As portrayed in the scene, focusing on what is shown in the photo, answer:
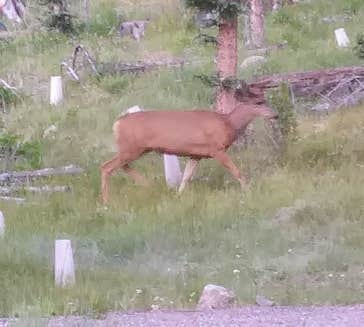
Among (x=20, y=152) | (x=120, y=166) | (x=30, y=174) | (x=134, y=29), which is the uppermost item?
(x=134, y=29)

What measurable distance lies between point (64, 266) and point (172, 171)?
4.95 meters

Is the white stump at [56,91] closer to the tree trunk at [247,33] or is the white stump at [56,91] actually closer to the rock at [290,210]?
the tree trunk at [247,33]

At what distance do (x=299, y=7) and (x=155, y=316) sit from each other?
1936 centimetres

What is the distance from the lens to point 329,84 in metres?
16.7

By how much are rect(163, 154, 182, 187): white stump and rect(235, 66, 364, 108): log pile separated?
239 centimetres

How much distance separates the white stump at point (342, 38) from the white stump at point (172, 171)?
303 inches

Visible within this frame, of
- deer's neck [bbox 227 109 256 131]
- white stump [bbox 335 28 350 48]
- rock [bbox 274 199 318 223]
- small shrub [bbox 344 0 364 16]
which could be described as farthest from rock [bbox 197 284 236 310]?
small shrub [bbox 344 0 364 16]

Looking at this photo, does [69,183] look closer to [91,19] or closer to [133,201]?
[133,201]

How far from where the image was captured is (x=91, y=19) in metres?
25.5

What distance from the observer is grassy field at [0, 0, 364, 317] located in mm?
8523

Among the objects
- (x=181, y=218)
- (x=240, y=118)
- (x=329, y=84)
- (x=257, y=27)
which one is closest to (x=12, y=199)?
(x=181, y=218)

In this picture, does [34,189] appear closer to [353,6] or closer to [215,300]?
[215,300]

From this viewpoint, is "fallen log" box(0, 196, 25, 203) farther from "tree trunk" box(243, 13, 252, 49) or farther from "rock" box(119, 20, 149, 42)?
"rock" box(119, 20, 149, 42)

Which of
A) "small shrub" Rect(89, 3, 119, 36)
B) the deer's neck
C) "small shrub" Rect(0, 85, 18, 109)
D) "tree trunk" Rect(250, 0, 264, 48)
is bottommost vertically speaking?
the deer's neck
